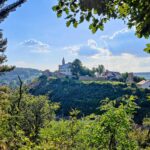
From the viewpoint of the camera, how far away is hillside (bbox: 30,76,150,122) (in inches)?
4184

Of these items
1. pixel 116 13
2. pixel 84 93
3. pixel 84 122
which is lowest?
pixel 84 93

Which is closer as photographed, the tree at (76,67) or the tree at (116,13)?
the tree at (116,13)

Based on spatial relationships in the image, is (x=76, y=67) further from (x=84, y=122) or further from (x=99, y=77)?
(x=84, y=122)

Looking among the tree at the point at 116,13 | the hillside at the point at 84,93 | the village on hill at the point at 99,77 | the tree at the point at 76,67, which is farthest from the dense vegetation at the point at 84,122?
the tree at the point at 76,67

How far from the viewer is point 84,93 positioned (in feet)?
417

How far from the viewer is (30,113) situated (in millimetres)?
50469

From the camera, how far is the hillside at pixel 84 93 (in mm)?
106269

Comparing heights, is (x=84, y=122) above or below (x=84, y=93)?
above

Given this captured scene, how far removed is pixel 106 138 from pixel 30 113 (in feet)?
120

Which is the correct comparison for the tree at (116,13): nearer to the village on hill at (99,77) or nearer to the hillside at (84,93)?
the hillside at (84,93)

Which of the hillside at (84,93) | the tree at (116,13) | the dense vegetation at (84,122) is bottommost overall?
the hillside at (84,93)

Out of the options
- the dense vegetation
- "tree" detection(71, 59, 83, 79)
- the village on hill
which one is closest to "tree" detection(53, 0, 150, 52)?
the dense vegetation

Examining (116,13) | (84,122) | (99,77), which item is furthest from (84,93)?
(116,13)

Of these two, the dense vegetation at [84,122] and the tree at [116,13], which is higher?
the tree at [116,13]
